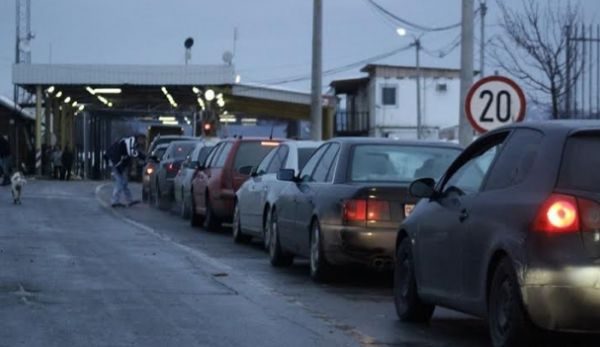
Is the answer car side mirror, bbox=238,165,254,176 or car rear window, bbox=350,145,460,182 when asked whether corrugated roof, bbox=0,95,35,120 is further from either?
car rear window, bbox=350,145,460,182

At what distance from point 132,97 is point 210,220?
133 feet

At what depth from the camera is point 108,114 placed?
250ft

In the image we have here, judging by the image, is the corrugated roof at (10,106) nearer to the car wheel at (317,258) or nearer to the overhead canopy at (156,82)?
the overhead canopy at (156,82)

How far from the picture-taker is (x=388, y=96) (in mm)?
61688

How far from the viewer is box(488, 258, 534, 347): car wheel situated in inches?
320

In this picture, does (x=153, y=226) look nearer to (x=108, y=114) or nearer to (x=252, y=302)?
(x=252, y=302)

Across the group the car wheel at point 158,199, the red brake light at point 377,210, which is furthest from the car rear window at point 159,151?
the red brake light at point 377,210

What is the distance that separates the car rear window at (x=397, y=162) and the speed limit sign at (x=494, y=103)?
2.45 metres

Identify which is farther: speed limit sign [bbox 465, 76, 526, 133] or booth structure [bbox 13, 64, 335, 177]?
booth structure [bbox 13, 64, 335, 177]

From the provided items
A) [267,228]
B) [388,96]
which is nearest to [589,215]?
[267,228]

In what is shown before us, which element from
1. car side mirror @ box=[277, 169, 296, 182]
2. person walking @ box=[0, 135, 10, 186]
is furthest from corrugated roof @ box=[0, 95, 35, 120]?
car side mirror @ box=[277, 169, 296, 182]

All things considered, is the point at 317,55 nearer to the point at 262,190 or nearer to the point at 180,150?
the point at 180,150

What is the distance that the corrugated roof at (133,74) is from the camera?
50.8m

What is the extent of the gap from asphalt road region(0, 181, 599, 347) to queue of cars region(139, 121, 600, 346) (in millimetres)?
416
